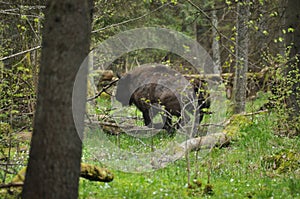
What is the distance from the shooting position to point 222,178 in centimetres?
862

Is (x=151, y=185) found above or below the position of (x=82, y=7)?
below

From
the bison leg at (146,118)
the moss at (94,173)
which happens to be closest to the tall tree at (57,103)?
the moss at (94,173)

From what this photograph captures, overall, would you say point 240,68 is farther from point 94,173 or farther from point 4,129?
point 94,173

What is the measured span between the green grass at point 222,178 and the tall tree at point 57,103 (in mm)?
1736

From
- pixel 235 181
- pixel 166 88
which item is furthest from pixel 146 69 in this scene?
pixel 235 181

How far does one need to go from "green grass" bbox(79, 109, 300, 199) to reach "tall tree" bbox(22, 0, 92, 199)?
174cm

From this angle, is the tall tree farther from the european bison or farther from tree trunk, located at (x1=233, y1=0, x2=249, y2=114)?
tree trunk, located at (x1=233, y1=0, x2=249, y2=114)

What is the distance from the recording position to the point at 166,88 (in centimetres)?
1351

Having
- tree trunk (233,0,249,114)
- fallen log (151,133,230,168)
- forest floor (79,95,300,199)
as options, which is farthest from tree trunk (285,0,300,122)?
fallen log (151,133,230,168)

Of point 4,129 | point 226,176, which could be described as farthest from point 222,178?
point 4,129

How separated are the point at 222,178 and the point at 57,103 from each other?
4510mm

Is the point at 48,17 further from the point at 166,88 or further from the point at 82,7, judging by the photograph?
the point at 166,88

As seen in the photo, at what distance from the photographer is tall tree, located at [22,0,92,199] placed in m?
4.92

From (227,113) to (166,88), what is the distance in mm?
2324
